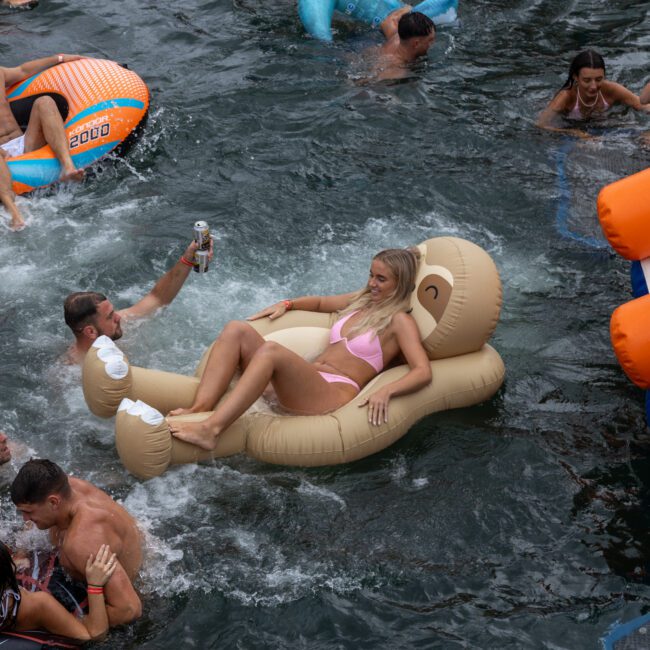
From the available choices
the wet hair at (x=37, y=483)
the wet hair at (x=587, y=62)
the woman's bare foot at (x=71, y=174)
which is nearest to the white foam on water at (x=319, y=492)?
the wet hair at (x=37, y=483)

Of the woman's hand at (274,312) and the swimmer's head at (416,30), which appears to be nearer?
the woman's hand at (274,312)

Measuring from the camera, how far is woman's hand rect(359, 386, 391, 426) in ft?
19.9

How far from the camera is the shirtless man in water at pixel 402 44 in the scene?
1062cm

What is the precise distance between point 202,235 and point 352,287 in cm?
163

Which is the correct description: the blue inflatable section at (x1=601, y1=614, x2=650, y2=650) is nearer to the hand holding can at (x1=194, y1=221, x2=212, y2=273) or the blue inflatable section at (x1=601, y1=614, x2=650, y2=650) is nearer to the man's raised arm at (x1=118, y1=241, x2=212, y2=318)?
the hand holding can at (x1=194, y1=221, x2=212, y2=273)

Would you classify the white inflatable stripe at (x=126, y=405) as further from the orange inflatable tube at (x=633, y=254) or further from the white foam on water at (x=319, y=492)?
the orange inflatable tube at (x=633, y=254)

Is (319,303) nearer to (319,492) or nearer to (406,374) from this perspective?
(406,374)

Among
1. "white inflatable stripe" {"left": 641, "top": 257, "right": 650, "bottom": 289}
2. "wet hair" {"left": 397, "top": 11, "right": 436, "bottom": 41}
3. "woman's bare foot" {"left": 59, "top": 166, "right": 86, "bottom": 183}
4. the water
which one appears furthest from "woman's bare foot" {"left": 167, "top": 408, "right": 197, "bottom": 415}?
"wet hair" {"left": 397, "top": 11, "right": 436, "bottom": 41}

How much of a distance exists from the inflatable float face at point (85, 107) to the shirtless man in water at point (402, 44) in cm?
283

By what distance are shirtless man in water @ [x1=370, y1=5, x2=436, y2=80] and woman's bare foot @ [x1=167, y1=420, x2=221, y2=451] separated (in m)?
6.07

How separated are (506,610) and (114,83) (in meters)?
6.32

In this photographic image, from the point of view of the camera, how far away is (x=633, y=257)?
6355 mm

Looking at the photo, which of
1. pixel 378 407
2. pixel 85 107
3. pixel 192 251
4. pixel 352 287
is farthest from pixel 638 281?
pixel 85 107

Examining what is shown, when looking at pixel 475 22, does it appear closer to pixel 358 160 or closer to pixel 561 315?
pixel 358 160
